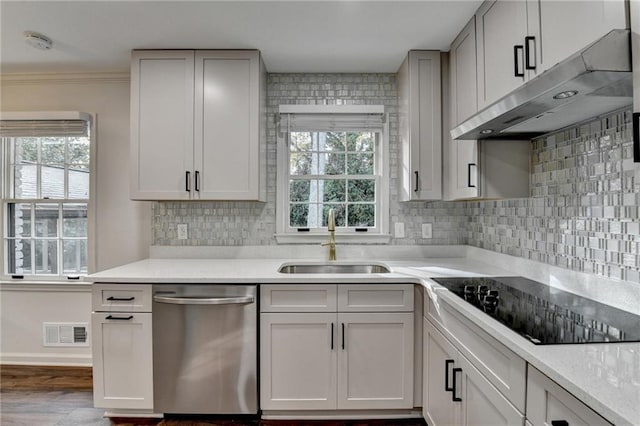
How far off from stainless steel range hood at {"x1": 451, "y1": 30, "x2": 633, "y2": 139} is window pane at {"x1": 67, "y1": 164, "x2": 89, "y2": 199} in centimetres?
276

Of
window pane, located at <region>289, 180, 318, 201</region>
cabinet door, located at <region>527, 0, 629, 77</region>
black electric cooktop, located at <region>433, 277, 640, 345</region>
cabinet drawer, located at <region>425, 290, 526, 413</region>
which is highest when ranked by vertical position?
cabinet door, located at <region>527, 0, 629, 77</region>

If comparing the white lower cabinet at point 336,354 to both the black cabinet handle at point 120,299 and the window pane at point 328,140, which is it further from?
the window pane at point 328,140

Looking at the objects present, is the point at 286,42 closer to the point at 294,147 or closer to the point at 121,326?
the point at 294,147

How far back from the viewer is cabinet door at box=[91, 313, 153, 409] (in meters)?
2.04

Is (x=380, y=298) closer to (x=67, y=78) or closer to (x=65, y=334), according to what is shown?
(x=65, y=334)

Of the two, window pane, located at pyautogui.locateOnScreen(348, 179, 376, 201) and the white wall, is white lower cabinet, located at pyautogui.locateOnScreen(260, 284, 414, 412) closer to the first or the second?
window pane, located at pyautogui.locateOnScreen(348, 179, 376, 201)

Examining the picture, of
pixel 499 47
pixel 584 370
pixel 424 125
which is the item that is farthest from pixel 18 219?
pixel 584 370

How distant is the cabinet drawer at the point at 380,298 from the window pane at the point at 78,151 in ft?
7.76

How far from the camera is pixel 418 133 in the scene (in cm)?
243

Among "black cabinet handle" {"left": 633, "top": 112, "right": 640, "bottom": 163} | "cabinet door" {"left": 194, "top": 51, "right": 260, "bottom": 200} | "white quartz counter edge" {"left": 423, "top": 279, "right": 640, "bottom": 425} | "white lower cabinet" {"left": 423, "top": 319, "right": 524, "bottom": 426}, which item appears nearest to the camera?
"white quartz counter edge" {"left": 423, "top": 279, "right": 640, "bottom": 425}

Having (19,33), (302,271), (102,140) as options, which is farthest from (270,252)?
(19,33)

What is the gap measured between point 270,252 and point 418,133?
136 centimetres

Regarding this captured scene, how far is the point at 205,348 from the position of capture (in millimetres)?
2033

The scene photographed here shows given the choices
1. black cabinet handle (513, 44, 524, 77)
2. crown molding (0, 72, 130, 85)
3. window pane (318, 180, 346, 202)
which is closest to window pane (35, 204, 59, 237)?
crown molding (0, 72, 130, 85)
